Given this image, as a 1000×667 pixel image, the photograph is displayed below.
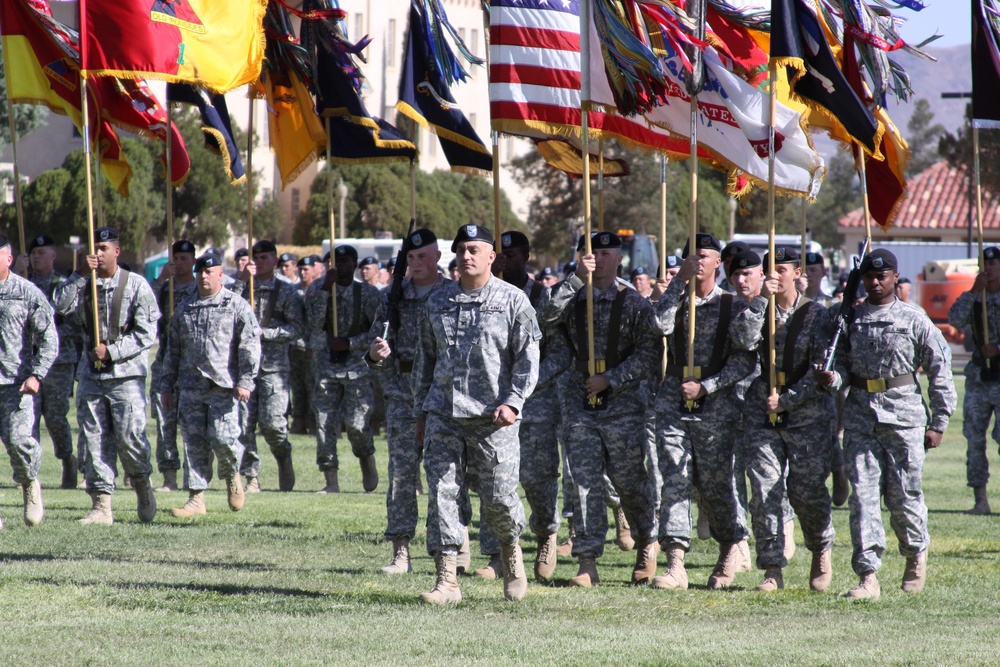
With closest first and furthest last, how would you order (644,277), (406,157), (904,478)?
(904,478)
(406,157)
(644,277)

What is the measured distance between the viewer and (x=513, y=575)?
8.78 metres

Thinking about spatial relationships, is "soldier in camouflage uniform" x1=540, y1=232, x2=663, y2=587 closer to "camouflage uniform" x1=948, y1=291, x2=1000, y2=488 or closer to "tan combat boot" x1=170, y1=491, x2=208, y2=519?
"tan combat boot" x1=170, y1=491, x2=208, y2=519

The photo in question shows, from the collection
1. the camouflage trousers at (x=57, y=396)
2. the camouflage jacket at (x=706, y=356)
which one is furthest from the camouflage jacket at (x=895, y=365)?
the camouflage trousers at (x=57, y=396)

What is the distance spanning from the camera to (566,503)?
11336 millimetres

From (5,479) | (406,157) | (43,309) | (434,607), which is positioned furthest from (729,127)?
(5,479)

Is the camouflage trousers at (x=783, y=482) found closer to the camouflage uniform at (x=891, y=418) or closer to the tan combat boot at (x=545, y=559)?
the camouflage uniform at (x=891, y=418)

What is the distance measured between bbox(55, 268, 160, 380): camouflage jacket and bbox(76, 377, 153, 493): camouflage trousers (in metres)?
0.10

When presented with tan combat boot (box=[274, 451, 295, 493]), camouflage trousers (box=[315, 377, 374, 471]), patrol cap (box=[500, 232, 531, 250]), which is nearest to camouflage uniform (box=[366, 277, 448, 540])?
patrol cap (box=[500, 232, 531, 250])

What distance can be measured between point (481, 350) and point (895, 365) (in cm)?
274

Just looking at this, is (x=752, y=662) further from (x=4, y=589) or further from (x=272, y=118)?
(x=272, y=118)

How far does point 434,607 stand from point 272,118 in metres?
6.96

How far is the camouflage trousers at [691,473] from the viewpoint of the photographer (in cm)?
948

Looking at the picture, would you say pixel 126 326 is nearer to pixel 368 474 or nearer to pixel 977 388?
pixel 368 474

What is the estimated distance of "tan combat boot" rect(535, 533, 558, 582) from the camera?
31.7ft
